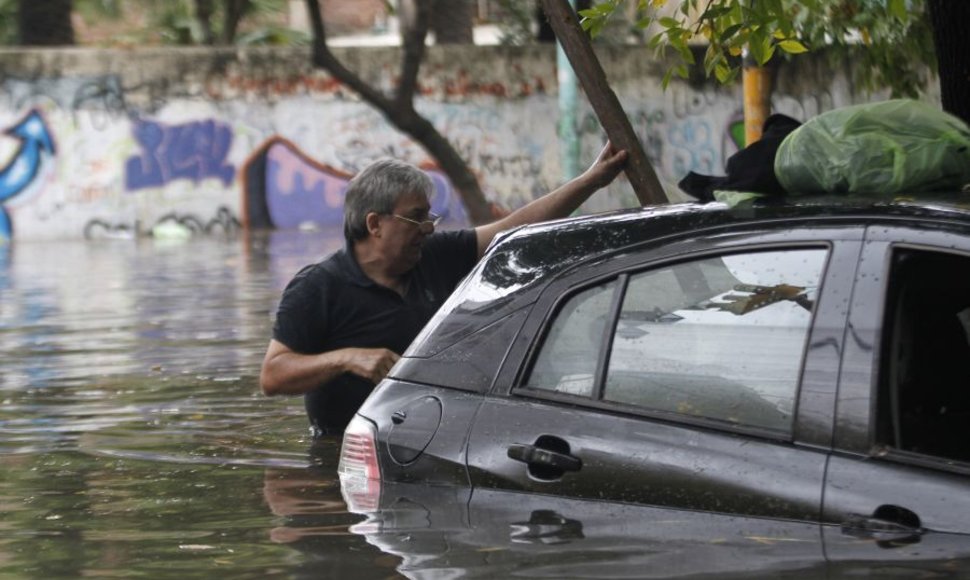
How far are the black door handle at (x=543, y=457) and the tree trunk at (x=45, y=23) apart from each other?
26.7 meters

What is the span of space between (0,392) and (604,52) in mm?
17435

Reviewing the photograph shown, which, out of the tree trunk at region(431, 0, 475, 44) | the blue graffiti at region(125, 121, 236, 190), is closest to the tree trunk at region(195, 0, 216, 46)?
the tree trunk at region(431, 0, 475, 44)

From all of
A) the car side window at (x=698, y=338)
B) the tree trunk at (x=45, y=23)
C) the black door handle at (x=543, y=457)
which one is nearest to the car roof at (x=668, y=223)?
the car side window at (x=698, y=338)

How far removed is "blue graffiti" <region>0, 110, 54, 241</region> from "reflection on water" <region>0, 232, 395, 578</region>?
9.66 metres

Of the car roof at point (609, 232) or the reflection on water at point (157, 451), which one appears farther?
the reflection on water at point (157, 451)

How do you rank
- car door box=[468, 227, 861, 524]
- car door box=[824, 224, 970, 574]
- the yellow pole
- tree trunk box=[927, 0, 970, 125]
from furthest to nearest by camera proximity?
the yellow pole
tree trunk box=[927, 0, 970, 125]
car door box=[468, 227, 861, 524]
car door box=[824, 224, 970, 574]

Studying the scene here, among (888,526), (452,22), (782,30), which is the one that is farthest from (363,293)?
(452,22)

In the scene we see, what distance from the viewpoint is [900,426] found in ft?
13.1

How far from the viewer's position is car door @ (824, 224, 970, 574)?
3811mm

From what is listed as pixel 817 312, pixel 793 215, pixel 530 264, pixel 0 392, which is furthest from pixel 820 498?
pixel 0 392

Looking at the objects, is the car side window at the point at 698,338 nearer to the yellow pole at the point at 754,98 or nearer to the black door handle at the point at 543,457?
the black door handle at the point at 543,457

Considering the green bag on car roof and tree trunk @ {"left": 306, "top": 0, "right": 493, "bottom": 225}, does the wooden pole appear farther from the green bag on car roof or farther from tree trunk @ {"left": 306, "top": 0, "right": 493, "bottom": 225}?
tree trunk @ {"left": 306, "top": 0, "right": 493, "bottom": 225}

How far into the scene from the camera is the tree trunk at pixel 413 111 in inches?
588

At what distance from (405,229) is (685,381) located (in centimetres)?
273
